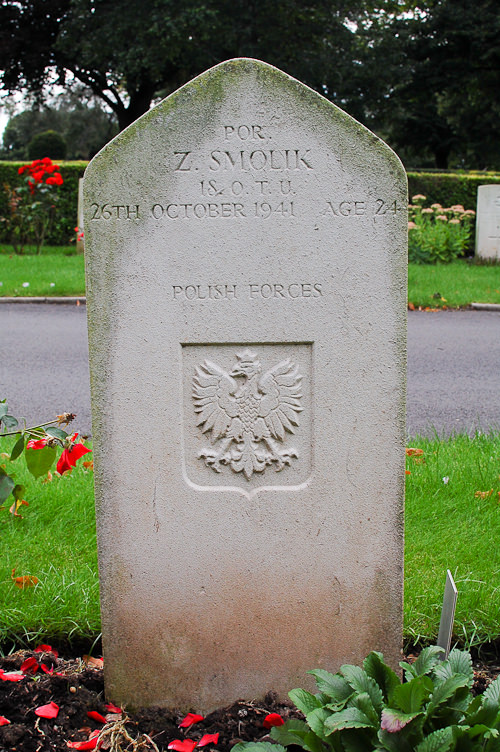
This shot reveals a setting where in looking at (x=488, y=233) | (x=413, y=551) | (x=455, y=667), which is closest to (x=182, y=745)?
(x=455, y=667)

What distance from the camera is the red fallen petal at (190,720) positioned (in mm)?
2098

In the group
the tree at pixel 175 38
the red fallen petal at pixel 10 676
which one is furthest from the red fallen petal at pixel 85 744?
the tree at pixel 175 38

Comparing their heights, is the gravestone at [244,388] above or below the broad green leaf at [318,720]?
above

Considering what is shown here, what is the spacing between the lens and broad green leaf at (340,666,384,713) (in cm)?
179

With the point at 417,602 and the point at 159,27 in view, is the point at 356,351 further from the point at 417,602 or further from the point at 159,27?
the point at 159,27

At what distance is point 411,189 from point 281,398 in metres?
15.4

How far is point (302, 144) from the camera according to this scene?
6.23ft

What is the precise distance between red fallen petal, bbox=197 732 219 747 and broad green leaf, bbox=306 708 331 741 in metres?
0.36

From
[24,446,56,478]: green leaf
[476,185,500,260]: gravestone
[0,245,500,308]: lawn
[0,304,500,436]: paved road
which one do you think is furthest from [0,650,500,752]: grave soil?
[476,185,500,260]: gravestone

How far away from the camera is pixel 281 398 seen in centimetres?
202

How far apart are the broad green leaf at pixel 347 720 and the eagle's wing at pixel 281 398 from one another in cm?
72

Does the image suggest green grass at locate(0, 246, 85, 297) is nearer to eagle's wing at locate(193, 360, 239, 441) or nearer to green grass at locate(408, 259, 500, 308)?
green grass at locate(408, 259, 500, 308)

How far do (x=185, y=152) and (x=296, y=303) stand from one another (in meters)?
0.50

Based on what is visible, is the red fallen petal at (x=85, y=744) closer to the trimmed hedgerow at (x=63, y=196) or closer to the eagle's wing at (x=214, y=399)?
the eagle's wing at (x=214, y=399)
